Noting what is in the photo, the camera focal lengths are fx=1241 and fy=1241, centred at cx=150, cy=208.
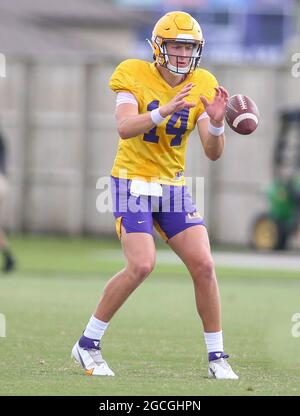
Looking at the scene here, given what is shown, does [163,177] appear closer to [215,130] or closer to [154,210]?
[154,210]

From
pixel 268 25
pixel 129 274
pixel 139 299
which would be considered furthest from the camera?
pixel 268 25

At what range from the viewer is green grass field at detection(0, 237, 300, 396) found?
7.59 m

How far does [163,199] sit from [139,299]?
5.62 metres

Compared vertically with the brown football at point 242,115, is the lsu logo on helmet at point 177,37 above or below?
above

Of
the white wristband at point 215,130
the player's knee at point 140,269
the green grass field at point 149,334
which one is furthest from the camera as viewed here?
the white wristband at point 215,130

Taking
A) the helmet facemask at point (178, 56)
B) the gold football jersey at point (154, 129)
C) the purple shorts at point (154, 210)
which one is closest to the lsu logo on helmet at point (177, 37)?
the helmet facemask at point (178, 56)

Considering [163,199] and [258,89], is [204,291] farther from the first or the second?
[258,89]

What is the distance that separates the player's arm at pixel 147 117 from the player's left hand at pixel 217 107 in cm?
11

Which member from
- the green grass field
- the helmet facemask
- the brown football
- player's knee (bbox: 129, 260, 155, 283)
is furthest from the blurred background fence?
player's knee (bbox: 129, 260, 155, 283)

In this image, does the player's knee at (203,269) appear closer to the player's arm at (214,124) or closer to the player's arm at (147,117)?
the player's arm at (214,124)

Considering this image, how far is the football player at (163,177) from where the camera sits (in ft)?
26.3

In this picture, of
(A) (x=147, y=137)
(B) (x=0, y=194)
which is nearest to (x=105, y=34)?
(B) (x=0, y=194)

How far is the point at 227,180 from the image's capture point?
2616 centimetres

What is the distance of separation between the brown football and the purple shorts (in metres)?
0.57
